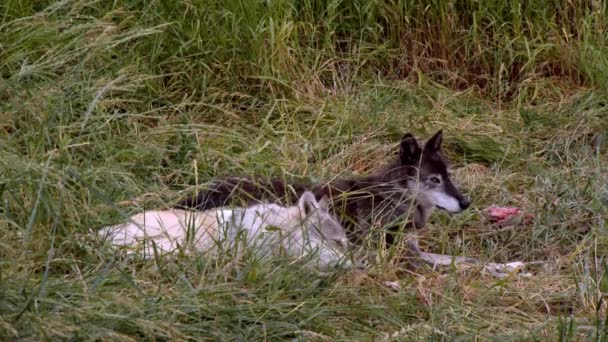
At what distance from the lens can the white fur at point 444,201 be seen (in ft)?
21.6

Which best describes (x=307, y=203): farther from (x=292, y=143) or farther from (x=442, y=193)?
(x=292, y=143)

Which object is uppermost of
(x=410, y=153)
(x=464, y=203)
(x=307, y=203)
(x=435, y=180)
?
(x=307, y=203)

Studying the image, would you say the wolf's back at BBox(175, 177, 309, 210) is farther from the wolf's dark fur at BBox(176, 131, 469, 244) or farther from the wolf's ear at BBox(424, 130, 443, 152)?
the wolf's ear at BBox(424, 130, 443, 152)

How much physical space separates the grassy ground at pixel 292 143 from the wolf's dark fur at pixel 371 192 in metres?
0.18

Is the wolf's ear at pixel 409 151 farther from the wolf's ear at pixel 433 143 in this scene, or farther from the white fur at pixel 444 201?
the white fur at pixel 444 201

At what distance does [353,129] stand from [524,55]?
1.78 m

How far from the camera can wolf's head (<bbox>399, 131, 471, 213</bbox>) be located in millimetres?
6590

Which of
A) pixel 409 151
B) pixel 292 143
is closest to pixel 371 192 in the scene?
pixel 409 151

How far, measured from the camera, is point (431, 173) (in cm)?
666

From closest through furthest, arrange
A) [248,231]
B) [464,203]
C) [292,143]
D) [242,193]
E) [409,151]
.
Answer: [248,231] < [242,193] < [464,203] < [409,151] < [292,143]

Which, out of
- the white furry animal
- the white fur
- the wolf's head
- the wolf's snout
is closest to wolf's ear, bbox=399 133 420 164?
→ the wolf's head

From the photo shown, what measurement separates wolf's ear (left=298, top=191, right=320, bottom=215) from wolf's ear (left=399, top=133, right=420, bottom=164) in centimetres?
113

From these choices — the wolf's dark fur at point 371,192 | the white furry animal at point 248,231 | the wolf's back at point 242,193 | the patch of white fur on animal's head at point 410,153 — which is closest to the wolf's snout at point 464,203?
the wolf's dark fur at point 371,192

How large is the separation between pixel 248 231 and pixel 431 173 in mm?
1842
